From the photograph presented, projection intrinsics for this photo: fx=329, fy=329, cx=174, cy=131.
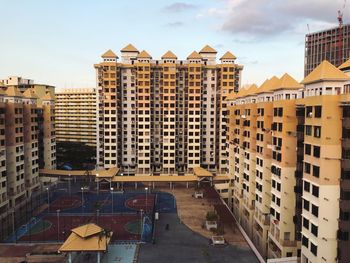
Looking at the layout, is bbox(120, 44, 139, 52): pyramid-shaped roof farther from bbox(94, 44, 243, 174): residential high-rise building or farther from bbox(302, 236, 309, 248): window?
bbox(302, 236, 309, 248): window

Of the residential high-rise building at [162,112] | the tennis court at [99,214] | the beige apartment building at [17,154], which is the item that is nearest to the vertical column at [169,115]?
the residential high-rise building at [162,112]

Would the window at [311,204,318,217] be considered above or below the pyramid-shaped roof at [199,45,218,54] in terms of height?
below

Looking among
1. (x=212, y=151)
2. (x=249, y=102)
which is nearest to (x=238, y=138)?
(x=249, y=102)

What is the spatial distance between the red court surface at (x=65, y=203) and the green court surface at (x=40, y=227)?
10.3m

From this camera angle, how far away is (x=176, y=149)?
418ft

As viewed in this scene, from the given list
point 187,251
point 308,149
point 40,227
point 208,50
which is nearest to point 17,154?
point 40,227

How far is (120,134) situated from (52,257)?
7529cm

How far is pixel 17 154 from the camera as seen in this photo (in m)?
84.5

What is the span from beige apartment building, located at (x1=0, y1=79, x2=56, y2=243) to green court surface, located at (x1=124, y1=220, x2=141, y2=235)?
80.3 feet

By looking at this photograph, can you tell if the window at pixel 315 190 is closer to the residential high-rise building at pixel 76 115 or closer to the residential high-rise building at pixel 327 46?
the residential high-rise building at pixel 327 46

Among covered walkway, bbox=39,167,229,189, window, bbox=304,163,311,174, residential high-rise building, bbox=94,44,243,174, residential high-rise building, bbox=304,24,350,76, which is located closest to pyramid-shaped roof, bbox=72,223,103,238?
window, bbox=304,163,311,174

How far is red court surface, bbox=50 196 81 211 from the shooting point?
84156 millimetres

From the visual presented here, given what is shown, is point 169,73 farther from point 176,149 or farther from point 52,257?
point 52,257

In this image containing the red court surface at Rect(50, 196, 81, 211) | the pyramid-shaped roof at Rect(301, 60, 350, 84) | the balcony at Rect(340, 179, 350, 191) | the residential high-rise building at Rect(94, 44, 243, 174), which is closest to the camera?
the balcony at Rect(340, 179, 350, 191)
